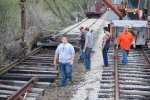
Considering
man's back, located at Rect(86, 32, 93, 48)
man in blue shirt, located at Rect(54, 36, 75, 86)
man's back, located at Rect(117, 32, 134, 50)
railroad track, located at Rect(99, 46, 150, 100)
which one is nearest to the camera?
railroad track, located at Rect(99, 46, 150, 100)

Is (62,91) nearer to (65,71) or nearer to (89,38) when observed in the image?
(65,71)

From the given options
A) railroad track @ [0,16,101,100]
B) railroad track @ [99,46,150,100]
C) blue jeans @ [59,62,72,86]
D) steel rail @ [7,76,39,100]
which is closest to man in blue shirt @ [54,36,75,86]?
blue jeans @ [59,62,72,86]

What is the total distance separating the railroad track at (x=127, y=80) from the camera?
10750 mm

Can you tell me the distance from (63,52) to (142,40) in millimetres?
8190

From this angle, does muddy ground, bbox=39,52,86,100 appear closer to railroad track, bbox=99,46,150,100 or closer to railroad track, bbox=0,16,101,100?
railroad track, bbox=0,16,101,100

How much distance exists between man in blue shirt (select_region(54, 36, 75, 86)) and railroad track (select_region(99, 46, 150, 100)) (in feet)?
4.37

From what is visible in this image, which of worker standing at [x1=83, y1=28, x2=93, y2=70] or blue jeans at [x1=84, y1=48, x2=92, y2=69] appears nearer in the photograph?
worker standing at [x1=83, y1=28, x2=93, y2=70]

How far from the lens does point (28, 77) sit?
42.1 feet

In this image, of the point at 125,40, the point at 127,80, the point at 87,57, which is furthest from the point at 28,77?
the point at 125,40

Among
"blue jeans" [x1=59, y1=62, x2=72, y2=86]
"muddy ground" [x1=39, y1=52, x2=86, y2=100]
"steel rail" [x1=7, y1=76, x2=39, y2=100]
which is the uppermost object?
"blue jeans" [x1=59, y1=62, x2=72, y2=86]

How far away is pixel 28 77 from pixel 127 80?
144 inches

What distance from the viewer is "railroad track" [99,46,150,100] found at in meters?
10.8

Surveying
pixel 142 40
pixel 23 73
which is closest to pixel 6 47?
pixel 23 73

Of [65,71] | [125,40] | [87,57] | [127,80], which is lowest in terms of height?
[127,80]
